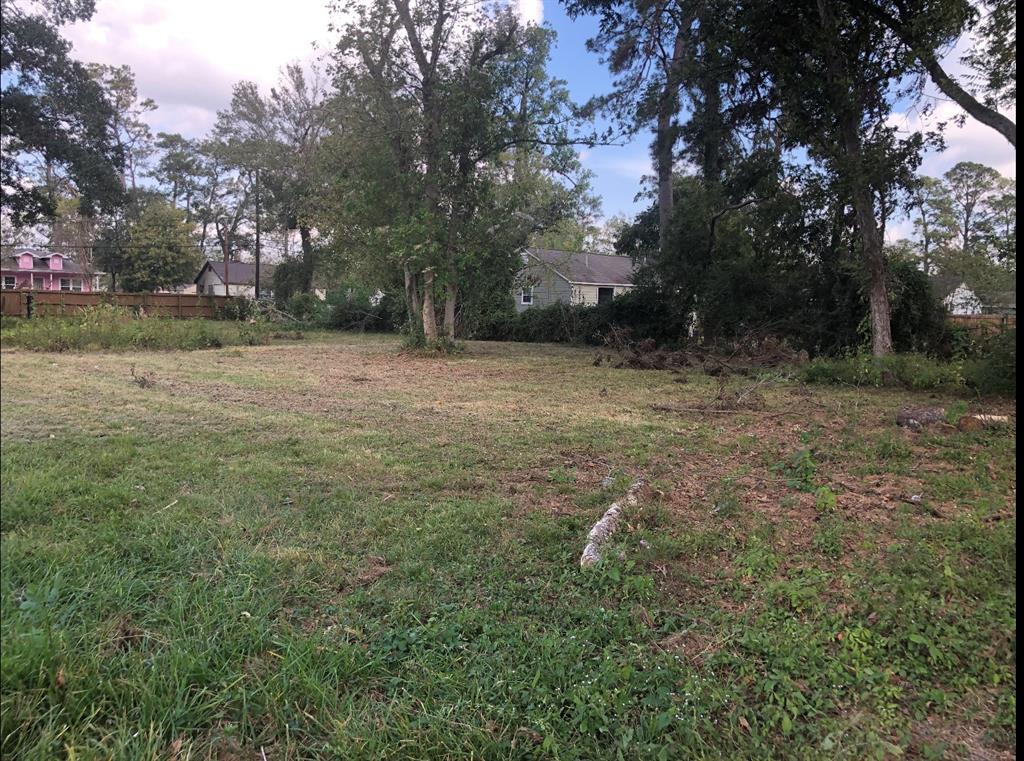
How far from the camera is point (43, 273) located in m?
1.66

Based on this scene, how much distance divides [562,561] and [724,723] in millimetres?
1319

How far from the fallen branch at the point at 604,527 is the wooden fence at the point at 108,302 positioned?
2.19 m

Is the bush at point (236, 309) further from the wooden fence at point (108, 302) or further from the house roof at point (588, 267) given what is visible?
the house roof at point (588, 267)

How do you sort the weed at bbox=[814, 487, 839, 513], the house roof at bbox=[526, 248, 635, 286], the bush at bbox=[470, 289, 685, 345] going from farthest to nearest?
the house roof at bbox=[526, 248, 635, 286], the bush at bbox=[470, 289, 685, 345], the weed at bbox=[814, 487, 839, 513]

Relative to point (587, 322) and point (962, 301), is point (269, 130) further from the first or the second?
point (587, 322)

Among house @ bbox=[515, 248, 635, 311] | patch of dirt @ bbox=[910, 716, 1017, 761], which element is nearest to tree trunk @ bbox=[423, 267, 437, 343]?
patch of dirt @ bbox=[910, 716, 1017, 761]

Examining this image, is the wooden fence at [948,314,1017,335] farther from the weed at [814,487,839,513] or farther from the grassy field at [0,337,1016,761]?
the weed at [814,487,839,513]

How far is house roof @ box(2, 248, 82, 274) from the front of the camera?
61.5 inches

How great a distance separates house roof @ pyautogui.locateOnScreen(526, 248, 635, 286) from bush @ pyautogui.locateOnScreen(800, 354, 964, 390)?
21025 mm

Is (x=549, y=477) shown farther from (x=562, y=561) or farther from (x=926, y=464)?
(x=926, y=464)

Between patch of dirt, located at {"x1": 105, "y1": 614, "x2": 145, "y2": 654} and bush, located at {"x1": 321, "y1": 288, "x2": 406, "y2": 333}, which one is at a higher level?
bush, located at {"x1": 321, "y1": 288, "x2": 406, "y2": 333}

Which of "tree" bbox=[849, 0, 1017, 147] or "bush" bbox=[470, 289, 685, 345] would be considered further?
"bush" bbox=[470, 289, 685, 345]

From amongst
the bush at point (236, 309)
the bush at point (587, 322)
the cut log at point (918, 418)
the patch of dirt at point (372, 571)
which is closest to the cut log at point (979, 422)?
the cut log at point (918, 418)

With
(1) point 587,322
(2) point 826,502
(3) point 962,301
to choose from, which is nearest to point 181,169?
(2) point 826,502
